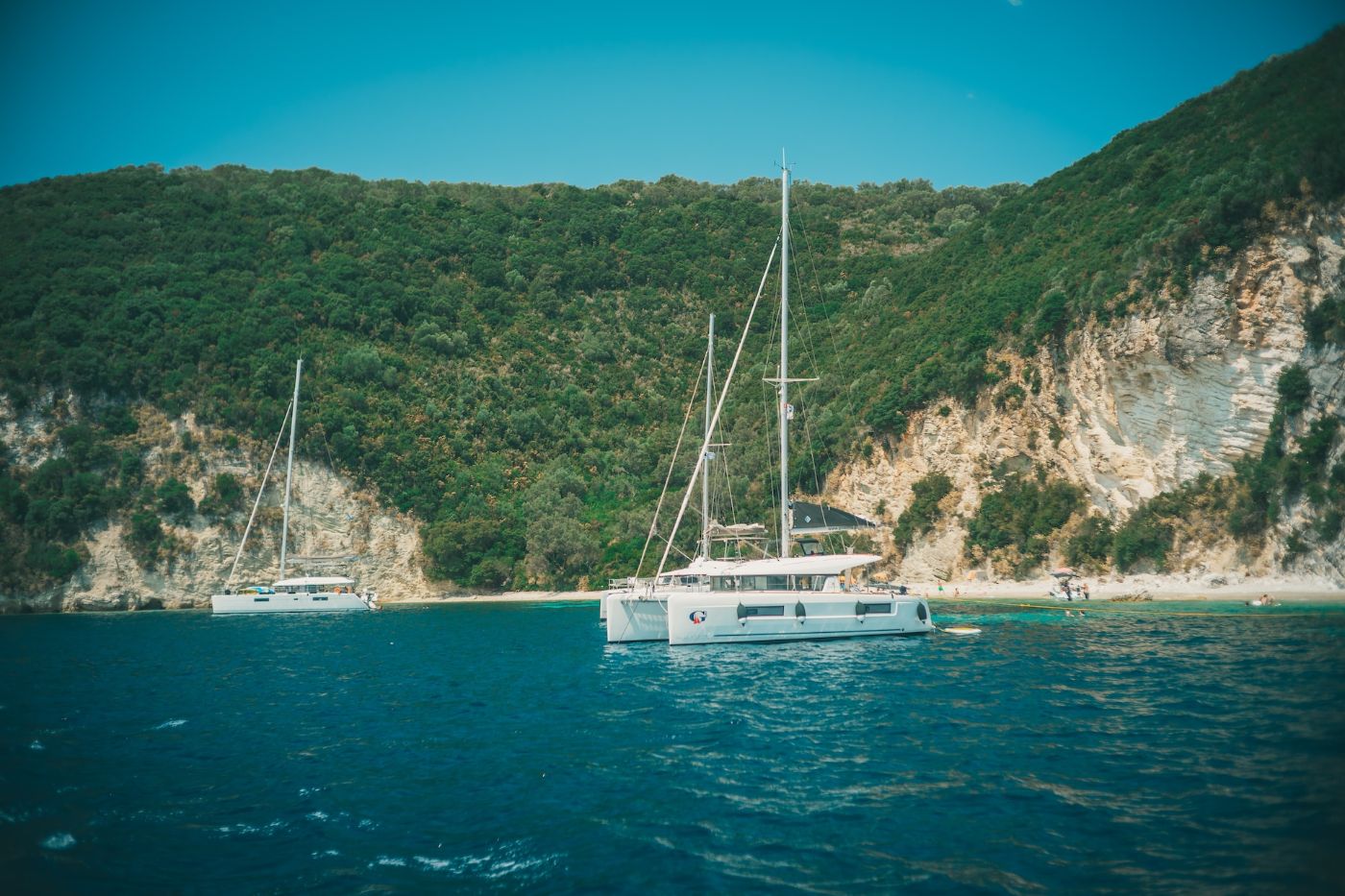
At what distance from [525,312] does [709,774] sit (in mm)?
97284

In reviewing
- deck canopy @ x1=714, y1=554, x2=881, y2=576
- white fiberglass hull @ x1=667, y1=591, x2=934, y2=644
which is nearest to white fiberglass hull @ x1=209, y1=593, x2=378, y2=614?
white fiberglass hull @ x1=667, y1=591, x2=934, y2=644

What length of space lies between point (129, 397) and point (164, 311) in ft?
36.7

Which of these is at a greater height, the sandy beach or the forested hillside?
the forested hillside

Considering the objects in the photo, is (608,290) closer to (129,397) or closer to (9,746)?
(129,397)

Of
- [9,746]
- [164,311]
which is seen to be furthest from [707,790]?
[164,311]

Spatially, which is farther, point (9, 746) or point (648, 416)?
point (648, 416)

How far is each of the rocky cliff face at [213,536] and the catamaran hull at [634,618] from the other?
4582 centimetres

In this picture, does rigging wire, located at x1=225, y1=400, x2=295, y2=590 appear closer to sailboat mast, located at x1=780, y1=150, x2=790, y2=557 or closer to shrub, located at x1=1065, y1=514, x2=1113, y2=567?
sailboat mast, located at x1=780, y1=150, x2=790, y2=557

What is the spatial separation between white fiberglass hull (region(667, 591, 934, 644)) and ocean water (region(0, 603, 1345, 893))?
2654mm

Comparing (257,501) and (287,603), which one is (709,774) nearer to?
(287,603)

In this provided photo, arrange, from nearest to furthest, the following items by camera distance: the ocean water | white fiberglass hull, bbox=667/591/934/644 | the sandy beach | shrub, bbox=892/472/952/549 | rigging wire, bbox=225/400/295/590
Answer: the ocean water
white fiberglass hull, bbox=667/591/934/644
the sandy beach
shrub, bbox=892/472/952/549
rigging wire, bbox=225/400/295/590

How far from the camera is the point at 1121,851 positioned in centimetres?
1127

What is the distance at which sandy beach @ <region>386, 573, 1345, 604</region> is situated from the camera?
147ft

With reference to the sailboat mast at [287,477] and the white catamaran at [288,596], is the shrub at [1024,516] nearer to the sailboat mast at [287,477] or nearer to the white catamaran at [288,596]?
the white catamaran at [288,596]
